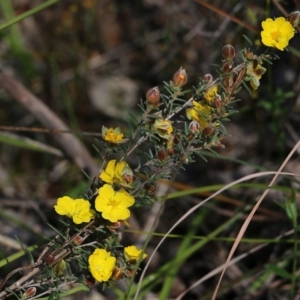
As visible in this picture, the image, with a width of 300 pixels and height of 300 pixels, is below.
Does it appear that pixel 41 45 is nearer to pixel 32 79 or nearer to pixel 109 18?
pixel 32 79

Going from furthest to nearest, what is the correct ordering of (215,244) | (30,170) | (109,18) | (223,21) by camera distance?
(109,18) → (30,170) → (223,21) → (215,244)

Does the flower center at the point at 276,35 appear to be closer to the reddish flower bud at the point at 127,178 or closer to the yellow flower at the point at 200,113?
the yellow flower at the point at 200,113

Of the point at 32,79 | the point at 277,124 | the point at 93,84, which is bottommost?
the point at 277,124

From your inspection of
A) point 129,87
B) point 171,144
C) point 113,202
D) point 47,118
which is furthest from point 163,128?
point 129,87

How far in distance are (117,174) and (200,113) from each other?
0.75ft

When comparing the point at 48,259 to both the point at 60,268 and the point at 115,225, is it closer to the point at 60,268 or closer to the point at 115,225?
the point at 60,268

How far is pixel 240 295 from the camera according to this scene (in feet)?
6.35

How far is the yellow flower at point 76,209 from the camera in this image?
125cm

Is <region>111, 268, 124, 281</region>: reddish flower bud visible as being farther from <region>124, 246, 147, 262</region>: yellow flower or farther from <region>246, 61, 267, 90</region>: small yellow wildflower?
<region>246, 61, 267, 90</region>: small yellow wildflower

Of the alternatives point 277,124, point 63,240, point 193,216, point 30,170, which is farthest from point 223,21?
point 63,240

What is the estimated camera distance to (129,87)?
301 centimetres

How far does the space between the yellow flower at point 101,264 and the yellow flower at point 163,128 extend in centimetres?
28

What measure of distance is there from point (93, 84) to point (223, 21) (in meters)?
0.84

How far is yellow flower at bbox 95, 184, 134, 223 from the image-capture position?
4.04ft
